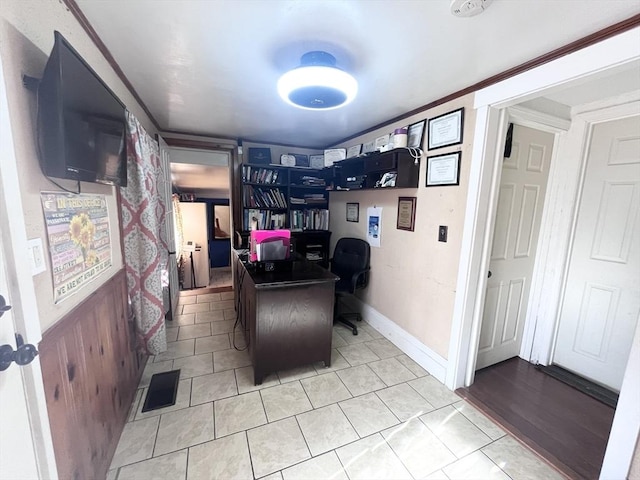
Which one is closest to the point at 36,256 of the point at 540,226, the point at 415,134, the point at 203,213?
the point at 415,134

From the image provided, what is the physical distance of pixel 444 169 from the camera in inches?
81.5

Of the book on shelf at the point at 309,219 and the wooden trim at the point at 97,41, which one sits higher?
the wooden trim at the point at 97,41

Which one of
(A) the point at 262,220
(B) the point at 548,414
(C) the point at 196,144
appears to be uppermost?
(C) the point at 196,144

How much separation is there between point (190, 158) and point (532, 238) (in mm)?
3992

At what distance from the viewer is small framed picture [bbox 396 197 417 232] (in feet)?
7.95

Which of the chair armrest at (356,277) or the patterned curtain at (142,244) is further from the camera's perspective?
the chair armrest at (356,277)

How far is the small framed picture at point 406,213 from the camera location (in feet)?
7.95

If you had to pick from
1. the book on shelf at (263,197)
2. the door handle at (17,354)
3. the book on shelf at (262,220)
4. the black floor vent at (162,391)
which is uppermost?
the book on shelf at (263,197)

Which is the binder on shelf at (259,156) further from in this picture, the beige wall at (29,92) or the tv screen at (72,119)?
the beige wall at (29,92)

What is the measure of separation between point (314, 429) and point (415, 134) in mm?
2440

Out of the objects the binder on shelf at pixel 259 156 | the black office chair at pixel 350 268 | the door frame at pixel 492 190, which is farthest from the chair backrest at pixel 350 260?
the binder on shelf at pixel 259 156

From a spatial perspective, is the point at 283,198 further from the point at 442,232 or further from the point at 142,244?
the point at 442,232

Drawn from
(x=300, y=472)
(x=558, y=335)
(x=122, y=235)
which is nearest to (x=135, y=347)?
(x=122, y=235)

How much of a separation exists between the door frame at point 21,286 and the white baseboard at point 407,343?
7.55 ft
